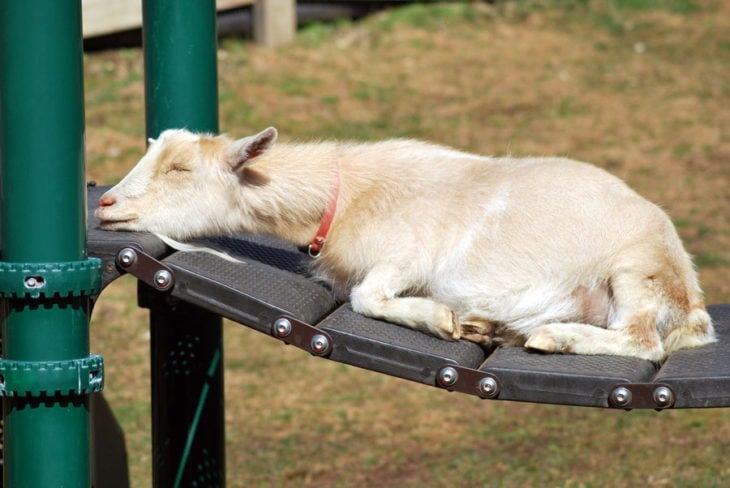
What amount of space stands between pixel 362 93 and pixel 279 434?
204 inches

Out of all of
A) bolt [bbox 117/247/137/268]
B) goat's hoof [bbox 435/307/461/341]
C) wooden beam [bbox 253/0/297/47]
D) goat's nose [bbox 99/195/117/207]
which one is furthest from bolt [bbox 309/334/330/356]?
wooden beam [bbox 253/0/297/47]

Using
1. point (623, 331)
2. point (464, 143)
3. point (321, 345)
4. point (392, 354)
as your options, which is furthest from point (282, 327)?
point (464, 143)

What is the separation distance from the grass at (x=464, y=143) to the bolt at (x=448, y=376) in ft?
7.34

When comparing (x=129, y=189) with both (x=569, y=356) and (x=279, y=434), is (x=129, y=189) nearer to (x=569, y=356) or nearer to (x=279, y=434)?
(x=569, y=356)

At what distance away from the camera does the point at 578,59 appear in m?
11.5

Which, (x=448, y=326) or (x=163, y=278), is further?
(x=448, y=326)

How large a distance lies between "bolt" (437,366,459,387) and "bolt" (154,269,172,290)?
0.85 metres

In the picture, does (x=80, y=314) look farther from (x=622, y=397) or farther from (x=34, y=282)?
(x=622, y=397)

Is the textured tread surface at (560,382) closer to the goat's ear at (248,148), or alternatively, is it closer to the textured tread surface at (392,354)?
the textured tread surface at (392,354)

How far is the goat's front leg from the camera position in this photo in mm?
3812

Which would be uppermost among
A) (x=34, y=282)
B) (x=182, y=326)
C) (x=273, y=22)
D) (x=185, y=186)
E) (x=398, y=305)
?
(x=273, y=22)

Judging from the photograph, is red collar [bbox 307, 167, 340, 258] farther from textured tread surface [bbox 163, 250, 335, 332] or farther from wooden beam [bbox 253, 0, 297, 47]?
wooden beam [bbox 253, 0, 297, 47]

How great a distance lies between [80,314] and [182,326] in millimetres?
1276

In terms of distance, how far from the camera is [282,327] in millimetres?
3533
